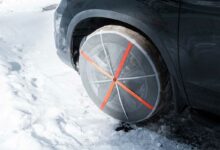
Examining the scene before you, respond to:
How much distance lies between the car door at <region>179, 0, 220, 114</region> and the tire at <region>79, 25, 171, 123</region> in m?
0.28

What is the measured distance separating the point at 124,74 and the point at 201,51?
2.29 ft

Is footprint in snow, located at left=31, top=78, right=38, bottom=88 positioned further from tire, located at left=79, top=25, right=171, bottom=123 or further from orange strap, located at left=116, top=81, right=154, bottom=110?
orange strap, located at left=116, top=81, right=154, bottom=110

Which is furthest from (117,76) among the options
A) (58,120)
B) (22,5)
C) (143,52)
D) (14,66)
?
(22,5)

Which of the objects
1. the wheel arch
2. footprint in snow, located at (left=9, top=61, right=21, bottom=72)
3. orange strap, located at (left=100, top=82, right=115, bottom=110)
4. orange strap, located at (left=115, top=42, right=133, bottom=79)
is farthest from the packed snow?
orange strap, located at (left=115, top=42, right=133, bottom=79)

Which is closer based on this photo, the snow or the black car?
the black car

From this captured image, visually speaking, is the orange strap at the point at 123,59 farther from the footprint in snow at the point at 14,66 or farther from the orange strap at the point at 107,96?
the footprint in snow at the point at 14,66

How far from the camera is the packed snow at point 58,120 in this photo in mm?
2322

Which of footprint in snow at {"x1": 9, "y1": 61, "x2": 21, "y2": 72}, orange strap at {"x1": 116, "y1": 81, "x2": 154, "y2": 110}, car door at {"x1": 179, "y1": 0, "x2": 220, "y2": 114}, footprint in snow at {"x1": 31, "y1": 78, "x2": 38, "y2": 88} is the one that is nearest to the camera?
car door at {"x1": 179, "y1": 0, "x2": 220, "y2": 114}

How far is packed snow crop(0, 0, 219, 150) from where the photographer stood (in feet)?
7.62

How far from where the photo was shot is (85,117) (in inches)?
105

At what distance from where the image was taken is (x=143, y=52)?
2.13 metres

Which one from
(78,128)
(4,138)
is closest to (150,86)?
(78,128)

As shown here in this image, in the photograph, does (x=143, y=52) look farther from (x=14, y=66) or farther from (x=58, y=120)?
(x=14, y=66)

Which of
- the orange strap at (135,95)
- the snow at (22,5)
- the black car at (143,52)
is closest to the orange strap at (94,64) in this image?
the black car at (143,52)
